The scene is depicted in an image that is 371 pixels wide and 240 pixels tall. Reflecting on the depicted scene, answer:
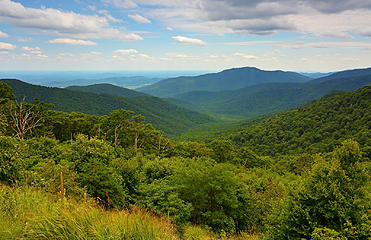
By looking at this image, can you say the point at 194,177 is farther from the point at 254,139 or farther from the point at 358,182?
the point at 254,139

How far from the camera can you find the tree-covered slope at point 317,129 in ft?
299

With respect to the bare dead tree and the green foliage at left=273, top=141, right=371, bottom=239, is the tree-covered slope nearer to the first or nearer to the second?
the green foliage at left=273, top=141, right=371, bottom=239

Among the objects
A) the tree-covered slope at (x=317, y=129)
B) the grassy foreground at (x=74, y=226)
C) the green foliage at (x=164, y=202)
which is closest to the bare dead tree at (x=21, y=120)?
the green foliage at (x=164, y=202)

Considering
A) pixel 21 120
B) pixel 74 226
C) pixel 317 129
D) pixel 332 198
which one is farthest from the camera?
pixel 317 129

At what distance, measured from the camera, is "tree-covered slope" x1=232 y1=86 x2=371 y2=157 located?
91.1 meters

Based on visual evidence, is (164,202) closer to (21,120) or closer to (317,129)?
(21,120)

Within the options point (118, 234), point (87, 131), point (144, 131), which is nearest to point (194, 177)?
point (118, 234)

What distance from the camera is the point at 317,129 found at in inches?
4178

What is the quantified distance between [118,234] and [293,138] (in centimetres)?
11429

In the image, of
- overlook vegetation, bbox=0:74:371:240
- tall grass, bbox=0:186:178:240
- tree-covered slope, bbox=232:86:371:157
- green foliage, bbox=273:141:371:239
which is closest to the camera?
tall grass, bbox=0:186:178:240

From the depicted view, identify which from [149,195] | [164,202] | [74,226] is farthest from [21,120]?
[74,226]

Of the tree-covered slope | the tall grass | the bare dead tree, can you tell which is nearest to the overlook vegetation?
the tall grass

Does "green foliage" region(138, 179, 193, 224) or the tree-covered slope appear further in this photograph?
the tree-covered slope

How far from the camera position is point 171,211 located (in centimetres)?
1471
